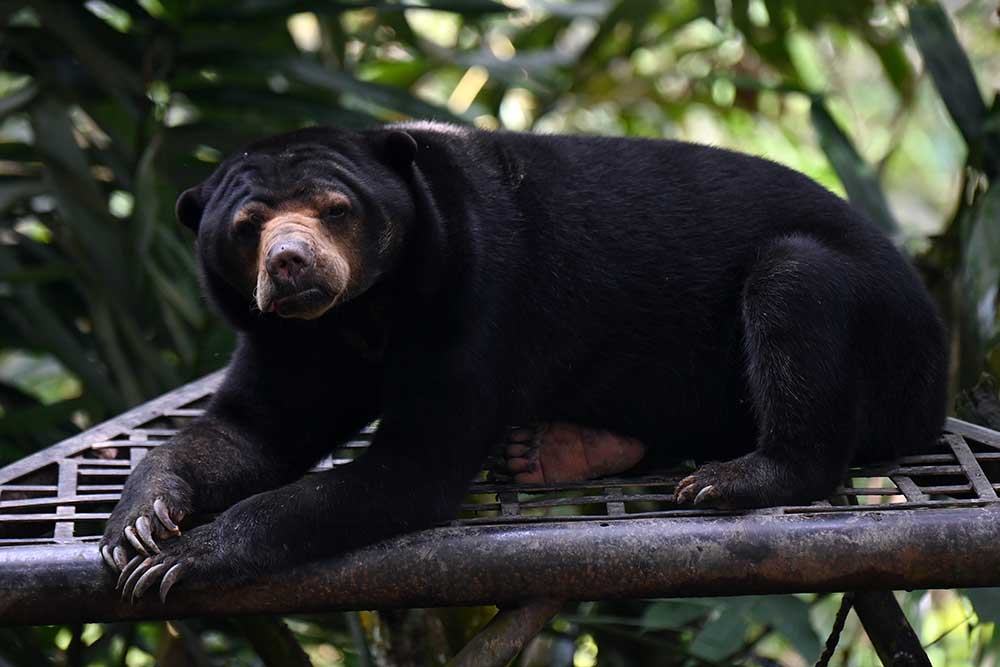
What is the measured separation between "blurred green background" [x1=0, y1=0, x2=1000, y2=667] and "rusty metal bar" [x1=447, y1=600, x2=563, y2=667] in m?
1.16

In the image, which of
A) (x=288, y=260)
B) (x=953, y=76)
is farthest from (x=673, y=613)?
(x=953, y=76)

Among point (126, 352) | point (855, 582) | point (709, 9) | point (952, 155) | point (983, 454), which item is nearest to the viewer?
point (855, 582)

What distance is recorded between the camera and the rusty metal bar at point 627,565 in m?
2.50

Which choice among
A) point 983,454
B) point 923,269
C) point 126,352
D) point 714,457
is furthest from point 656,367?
point 126,352

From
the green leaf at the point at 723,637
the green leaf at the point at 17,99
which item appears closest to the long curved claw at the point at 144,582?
the green leaf at the point at 723,637

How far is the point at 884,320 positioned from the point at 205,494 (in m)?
1.72

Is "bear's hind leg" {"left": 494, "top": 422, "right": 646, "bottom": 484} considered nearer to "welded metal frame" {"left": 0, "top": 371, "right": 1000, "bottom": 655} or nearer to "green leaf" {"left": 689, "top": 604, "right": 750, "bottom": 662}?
"welded metal frame" {"left": 0, "top": 371, "right": 1000, "bottom": 655}

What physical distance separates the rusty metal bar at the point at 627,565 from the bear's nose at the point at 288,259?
2.31 feet

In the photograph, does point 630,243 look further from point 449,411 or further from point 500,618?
point 500,618

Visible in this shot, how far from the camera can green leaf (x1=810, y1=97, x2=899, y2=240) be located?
4.69m

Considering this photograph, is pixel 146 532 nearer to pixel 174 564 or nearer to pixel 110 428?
pixel 174 564

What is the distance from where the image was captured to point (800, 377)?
317 cm

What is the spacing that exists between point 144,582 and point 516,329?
3.89 feet

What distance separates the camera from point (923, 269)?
4.54 meters
